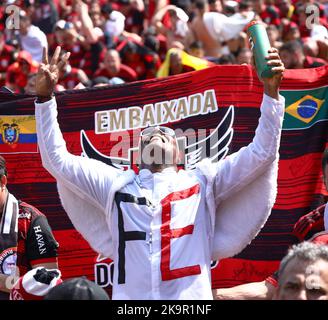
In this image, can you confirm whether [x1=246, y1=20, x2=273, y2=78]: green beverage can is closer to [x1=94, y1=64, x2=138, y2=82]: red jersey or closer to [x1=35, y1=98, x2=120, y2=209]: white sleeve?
[x1=35, y1=98, x2=120, y2=209]: white sleeve

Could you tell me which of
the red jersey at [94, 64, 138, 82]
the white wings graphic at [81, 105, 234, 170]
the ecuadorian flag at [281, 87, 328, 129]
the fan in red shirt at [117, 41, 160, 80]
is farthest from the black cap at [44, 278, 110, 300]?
the fan in red shirt at [117, 41, 160, 80]

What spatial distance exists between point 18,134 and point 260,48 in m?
2.16

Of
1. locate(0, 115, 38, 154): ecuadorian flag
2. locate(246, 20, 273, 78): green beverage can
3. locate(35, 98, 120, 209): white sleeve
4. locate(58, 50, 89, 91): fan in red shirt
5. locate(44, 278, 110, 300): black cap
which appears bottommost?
locate(58, 50, 89, 91): fan in red shirt

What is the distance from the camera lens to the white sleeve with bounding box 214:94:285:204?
4.84m

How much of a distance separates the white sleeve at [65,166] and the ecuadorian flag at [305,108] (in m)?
1.62

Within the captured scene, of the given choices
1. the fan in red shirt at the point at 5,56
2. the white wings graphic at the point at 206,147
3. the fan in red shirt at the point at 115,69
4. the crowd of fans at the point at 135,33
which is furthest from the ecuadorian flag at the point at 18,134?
the fan in red shirt at the point at 5,56

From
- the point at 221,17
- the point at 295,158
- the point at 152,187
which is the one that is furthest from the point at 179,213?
the point at 221,17

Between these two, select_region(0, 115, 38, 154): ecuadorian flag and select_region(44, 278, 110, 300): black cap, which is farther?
select_region(0, 115, 38, 154): ecuadorian flag

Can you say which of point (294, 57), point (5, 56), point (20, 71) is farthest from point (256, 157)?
point (5, 56)

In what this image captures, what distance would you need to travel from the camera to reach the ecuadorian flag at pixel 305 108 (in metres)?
6.38

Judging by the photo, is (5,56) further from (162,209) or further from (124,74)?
(162,209)

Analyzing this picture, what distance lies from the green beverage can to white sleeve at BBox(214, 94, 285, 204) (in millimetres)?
117

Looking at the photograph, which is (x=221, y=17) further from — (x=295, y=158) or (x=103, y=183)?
(x=103, y=183)

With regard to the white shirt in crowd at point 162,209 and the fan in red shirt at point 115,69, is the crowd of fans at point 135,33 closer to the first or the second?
the fan in red shirt at point 115,69
